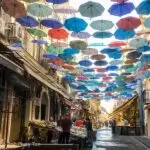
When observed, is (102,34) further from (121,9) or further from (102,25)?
(121,9)

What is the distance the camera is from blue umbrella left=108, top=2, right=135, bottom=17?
14.0 meters

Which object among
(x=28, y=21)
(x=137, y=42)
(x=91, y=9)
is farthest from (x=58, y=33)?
(x=137, y=42)

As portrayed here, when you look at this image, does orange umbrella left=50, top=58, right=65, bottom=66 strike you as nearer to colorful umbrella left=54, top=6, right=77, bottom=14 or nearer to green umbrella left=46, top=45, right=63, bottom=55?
green umbrella left=46, top=45, right=63, bottom=55

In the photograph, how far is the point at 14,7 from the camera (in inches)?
575

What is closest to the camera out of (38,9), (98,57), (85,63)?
(38,9)

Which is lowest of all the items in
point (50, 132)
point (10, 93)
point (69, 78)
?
point (50, 132)

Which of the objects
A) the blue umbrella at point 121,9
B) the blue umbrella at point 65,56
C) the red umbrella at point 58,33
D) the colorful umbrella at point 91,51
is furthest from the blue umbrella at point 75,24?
the blue umbrella at point 65,56

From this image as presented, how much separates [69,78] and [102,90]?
8.52 m

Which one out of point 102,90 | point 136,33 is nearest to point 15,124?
point 136,33

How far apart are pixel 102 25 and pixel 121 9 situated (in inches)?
73.9

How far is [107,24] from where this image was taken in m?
16.0

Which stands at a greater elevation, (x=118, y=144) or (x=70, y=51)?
(x=70, y=51)

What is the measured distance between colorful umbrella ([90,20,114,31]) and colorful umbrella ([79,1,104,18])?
1283mm

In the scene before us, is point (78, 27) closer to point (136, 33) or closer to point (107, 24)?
point (107, 24)
